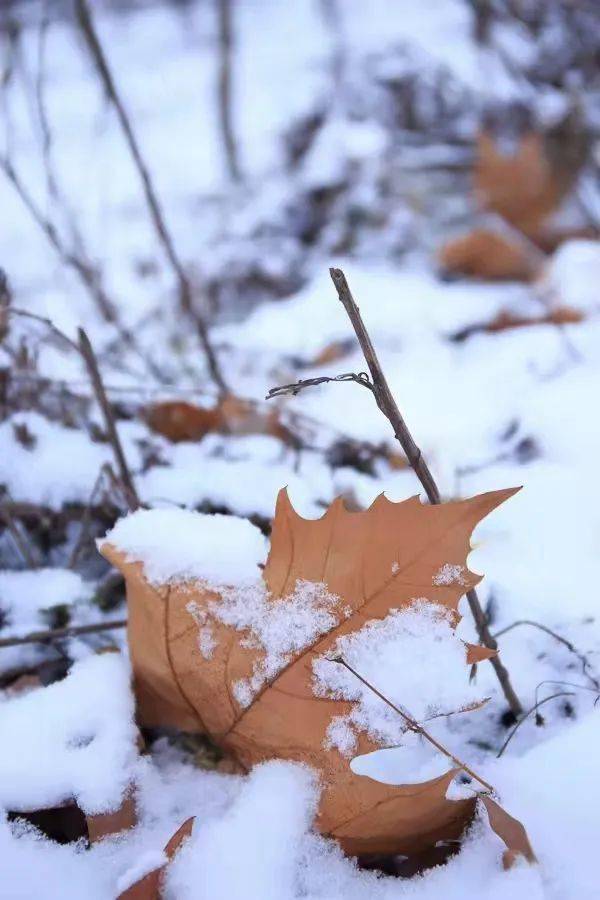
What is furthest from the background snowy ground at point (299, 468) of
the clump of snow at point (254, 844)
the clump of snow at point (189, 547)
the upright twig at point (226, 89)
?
the upright twig at point (226, 89)

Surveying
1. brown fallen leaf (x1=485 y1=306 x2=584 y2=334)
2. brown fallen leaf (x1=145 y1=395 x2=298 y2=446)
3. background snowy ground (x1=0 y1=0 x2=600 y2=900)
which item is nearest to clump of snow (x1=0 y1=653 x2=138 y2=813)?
background snowy ground (x1=0 y1=0 x2=600 y2=900)

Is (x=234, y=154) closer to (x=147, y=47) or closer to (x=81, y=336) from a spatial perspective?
(x=81, y=336)

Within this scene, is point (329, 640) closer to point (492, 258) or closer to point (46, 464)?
point (46, 464)

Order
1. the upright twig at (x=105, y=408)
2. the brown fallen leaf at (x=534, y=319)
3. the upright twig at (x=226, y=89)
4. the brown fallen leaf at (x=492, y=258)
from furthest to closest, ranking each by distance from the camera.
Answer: the upright twig at (x=226, y=89) < the brown fallen leaf at (x=492, y=258) < the brown fallen leaf at (x=534, y=319) < the upright twig at (x=105, y=408)

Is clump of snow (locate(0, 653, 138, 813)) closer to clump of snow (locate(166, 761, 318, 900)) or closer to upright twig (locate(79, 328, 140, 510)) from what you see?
clump of snow (locate(166, 761, 318, 900))

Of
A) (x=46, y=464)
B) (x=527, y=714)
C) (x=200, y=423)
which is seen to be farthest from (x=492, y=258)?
(x=527, y=714)

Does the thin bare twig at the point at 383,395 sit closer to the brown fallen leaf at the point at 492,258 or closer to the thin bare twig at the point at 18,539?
the thin bare twig at the point at 18,539
